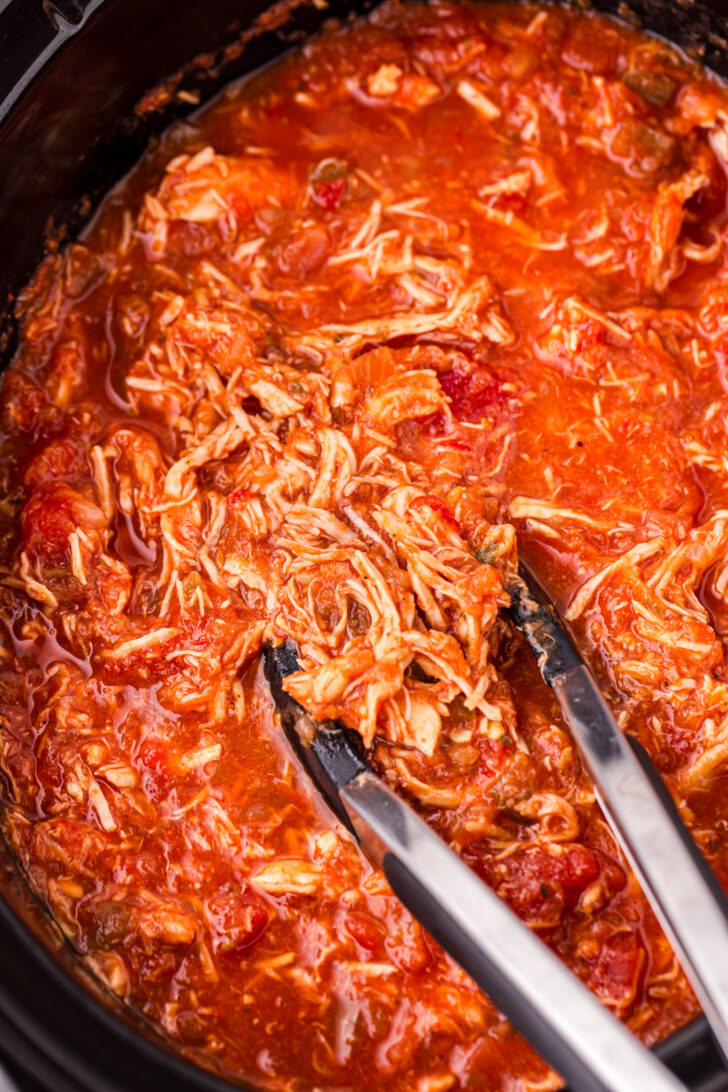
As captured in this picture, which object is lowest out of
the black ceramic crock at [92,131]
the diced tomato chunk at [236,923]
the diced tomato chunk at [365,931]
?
the diced tomato chunk at [365,931]

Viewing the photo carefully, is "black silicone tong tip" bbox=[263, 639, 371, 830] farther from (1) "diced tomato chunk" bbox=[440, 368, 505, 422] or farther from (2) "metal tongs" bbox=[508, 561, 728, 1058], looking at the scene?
(1) "diced tomato chunk" bbox=[440, 368, 505, 422]

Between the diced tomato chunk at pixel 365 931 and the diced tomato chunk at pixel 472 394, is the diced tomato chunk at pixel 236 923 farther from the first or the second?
the diced tomato chunk at pixel 472 394

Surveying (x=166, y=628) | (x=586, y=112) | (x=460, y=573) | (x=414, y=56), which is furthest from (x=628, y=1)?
(x=166, y=628)

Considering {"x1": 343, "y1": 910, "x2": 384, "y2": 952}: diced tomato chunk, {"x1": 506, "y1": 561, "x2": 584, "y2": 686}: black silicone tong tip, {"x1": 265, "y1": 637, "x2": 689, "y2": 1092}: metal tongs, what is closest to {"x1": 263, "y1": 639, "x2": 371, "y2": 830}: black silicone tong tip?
{"x1": 265, "y1": 637, "x2": 689, "y2": 1092}: metal tongs

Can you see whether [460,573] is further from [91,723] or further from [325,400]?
[91,723]

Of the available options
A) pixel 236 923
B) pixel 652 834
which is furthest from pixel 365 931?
pixel 652 834

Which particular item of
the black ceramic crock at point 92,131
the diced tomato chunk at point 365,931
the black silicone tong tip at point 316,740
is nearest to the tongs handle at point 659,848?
the black ceramic crock at point 92,131

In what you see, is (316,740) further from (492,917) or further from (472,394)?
(472,394)
